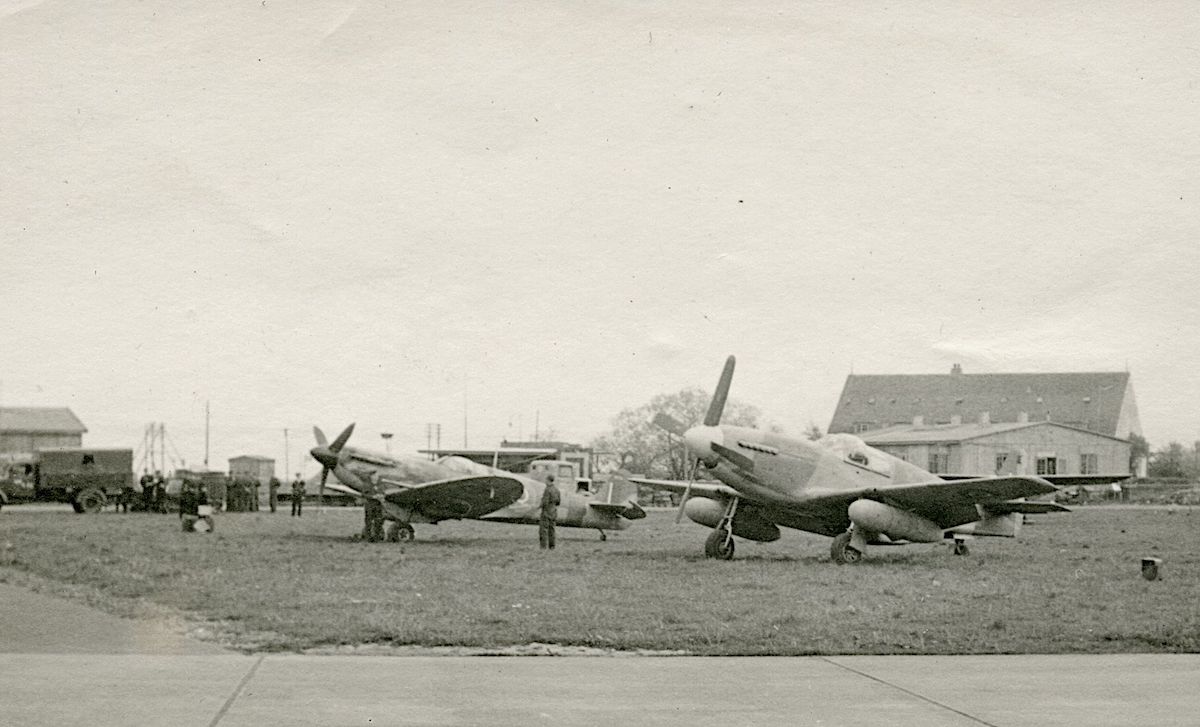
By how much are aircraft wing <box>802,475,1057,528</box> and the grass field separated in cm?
81

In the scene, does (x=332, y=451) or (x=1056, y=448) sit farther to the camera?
(x=1056, y=448)

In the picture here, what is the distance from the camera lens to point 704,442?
19.8m

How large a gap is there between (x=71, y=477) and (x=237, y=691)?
42.3m

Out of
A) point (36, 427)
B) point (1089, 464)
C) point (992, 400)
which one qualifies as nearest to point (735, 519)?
point (1089, 464)

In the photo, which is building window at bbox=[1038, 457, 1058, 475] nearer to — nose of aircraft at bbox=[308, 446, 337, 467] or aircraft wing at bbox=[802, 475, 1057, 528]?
aircraft wing at bbox=[802, 475, 1057, 528]

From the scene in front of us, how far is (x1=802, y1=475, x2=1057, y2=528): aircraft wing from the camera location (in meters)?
18.7

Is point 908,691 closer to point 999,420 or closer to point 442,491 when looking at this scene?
point 442,491

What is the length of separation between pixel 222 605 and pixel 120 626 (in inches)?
67.5

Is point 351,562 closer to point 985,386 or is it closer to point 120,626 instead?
point 120,626

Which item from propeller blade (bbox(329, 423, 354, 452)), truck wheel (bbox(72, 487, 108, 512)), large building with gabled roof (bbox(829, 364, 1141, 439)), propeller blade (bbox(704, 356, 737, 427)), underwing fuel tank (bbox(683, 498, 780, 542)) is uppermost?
large building with gabled roof (bbox(829, 364, 1141, 439))

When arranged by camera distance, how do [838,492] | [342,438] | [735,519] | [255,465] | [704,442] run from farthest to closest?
[255,465] < [342,438] < [735,519] < [838,492] < [704,442]

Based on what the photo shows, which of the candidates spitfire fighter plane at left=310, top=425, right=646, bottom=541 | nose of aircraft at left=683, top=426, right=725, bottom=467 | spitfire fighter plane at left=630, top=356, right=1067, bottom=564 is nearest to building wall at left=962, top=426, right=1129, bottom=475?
spitfire fighter plane at left=310, top=425, right=646, bottom=541

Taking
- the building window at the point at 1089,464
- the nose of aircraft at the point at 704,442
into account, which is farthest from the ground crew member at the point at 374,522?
the building window at the point at 1089,464

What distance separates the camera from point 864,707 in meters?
6.95
